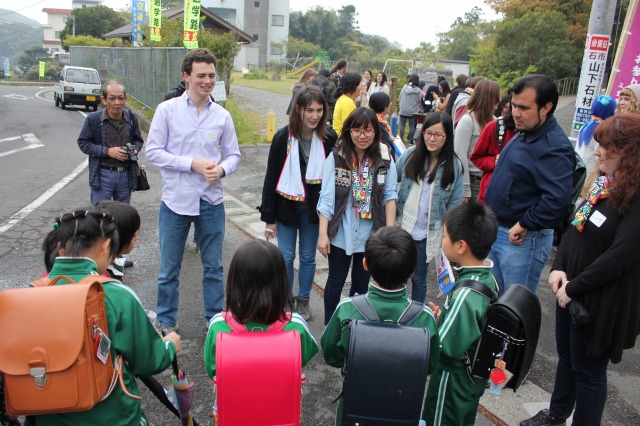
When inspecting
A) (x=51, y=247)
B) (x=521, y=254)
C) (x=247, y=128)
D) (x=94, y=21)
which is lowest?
(x=247, y=128)

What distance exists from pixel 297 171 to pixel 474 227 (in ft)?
5.44

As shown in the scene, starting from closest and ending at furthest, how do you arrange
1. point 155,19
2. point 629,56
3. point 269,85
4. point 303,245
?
point 303,245 < point 629,56 < point 155,19 < point 269,85

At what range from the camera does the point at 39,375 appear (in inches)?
63.8

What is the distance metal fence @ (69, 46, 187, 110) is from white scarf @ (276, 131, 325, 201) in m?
9.24

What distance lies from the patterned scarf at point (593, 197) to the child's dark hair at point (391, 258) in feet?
3.18

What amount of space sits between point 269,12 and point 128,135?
65.6 metres

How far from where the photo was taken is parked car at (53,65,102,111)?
62.2 feet

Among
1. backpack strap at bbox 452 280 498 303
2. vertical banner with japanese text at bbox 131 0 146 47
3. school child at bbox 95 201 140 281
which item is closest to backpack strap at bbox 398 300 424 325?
backpack strap at bbox 452 280 498 303

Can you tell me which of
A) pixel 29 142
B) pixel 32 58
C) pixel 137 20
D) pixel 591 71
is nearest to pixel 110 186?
pixel 591 71

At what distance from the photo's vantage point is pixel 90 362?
1692 mm

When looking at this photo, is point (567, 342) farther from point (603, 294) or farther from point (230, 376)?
point (230, 376)

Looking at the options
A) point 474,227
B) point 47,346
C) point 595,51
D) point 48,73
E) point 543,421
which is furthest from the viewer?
point 48,73

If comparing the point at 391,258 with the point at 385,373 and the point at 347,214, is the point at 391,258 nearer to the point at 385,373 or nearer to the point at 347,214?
the point at 385,373

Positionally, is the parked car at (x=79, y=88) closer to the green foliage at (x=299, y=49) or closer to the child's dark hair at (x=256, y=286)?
the child's dark hair at (x=256, y=286)
